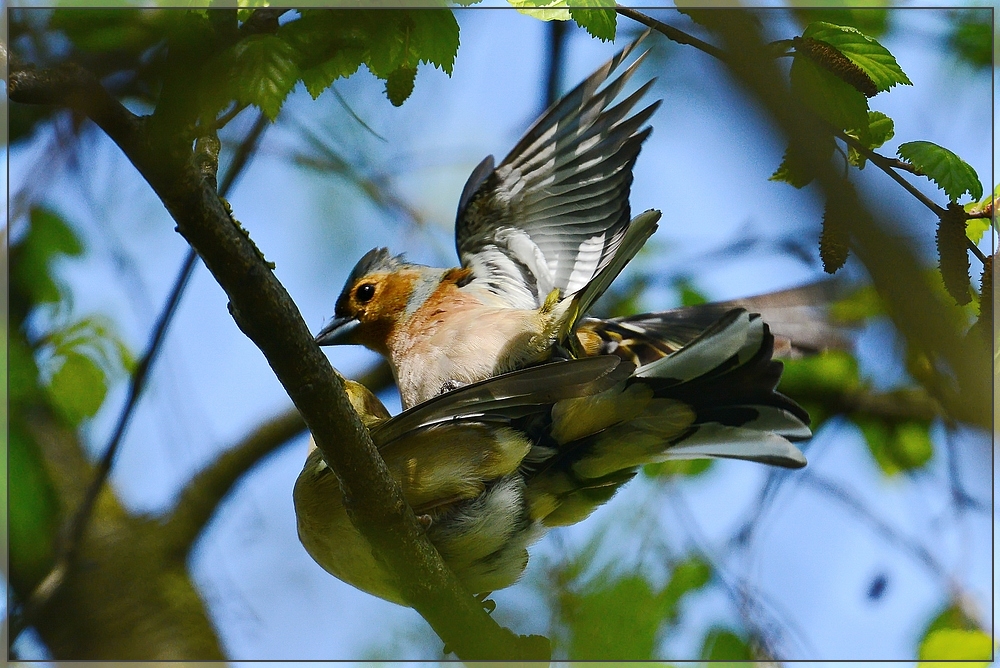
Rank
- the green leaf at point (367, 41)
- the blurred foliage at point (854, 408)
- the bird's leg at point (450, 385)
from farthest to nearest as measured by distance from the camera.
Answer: the blurred foliage at point (854, 408) < the bird's leg at point (450, 385) < the green leaf at point (367, 41)

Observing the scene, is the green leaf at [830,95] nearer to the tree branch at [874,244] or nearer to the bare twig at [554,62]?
the tree branch at [874,244]

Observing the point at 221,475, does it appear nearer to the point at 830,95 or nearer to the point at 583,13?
the point at 583,13

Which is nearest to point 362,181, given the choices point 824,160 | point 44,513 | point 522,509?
point 44,513

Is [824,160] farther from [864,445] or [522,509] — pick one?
[864,445]

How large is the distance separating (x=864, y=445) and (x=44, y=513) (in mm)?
4674

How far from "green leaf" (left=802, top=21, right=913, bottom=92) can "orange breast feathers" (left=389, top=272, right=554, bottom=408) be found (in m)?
1.32

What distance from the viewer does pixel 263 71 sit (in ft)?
5.98

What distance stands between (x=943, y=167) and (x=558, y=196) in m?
1.93

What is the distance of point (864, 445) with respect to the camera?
16.1 ft

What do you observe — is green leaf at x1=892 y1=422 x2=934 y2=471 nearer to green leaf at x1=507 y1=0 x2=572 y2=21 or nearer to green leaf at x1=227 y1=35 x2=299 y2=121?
green leaf at x1=507 y1=0 x2=572 y2=21

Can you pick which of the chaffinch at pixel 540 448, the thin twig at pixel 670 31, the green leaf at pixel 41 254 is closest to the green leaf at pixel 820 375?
the chaffinch at pixel 540 448

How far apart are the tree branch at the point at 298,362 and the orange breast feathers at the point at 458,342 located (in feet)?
2.89

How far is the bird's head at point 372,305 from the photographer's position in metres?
3.94

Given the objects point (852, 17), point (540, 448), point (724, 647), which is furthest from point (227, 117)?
point (724, 647)
